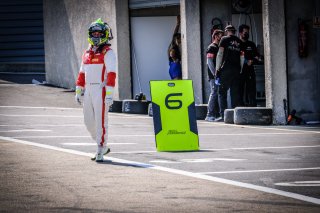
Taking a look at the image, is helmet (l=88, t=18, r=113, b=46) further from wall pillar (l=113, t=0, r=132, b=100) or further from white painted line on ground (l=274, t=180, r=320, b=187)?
wall pillar (l=113, t=0, r=132, b=100)

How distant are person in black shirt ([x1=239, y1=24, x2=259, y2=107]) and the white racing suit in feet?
28.0

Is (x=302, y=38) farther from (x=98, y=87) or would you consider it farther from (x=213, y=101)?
(x=98, y=87)

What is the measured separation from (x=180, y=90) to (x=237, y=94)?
22.2 feet

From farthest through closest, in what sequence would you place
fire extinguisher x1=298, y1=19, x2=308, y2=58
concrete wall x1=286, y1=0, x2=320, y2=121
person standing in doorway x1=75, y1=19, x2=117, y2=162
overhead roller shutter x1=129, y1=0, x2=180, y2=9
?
overhead roller shutter x1=129, y1=0, x2=180, y2=9 < concrete wall x1=286, y1=0, x2=320, y2=121 < fire extinguisher x1=298, y1=19, x2=308, y2=58 < person standing in doorway x1=75, y1=19, x2=117, y2=162

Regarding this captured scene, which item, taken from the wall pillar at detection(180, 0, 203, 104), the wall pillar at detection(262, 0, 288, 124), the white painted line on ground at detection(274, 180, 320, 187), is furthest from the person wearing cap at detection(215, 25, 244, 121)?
the white painted line on ground at detection(274, 180, 320, 187)

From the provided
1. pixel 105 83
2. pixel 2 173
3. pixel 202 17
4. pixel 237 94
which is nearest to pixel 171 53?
pixel 202 17

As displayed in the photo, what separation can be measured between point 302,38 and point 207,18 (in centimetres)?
361

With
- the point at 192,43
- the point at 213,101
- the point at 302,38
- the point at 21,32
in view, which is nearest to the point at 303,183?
the point at 302,38

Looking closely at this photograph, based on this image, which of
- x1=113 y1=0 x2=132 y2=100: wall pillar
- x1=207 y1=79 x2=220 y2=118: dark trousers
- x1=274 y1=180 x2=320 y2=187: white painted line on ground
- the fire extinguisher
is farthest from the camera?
x1=113 y1=0 x2=132 y2=100: wall pillar

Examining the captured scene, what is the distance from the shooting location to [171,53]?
81.5 ft

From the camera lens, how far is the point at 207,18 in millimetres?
24188

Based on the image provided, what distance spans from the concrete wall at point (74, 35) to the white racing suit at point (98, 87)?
13086 millimetres

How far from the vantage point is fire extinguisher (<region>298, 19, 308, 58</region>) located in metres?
21.1

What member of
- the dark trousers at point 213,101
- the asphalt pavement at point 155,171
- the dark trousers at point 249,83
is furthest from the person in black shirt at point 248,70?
the asphalt pavement at point 155,171
